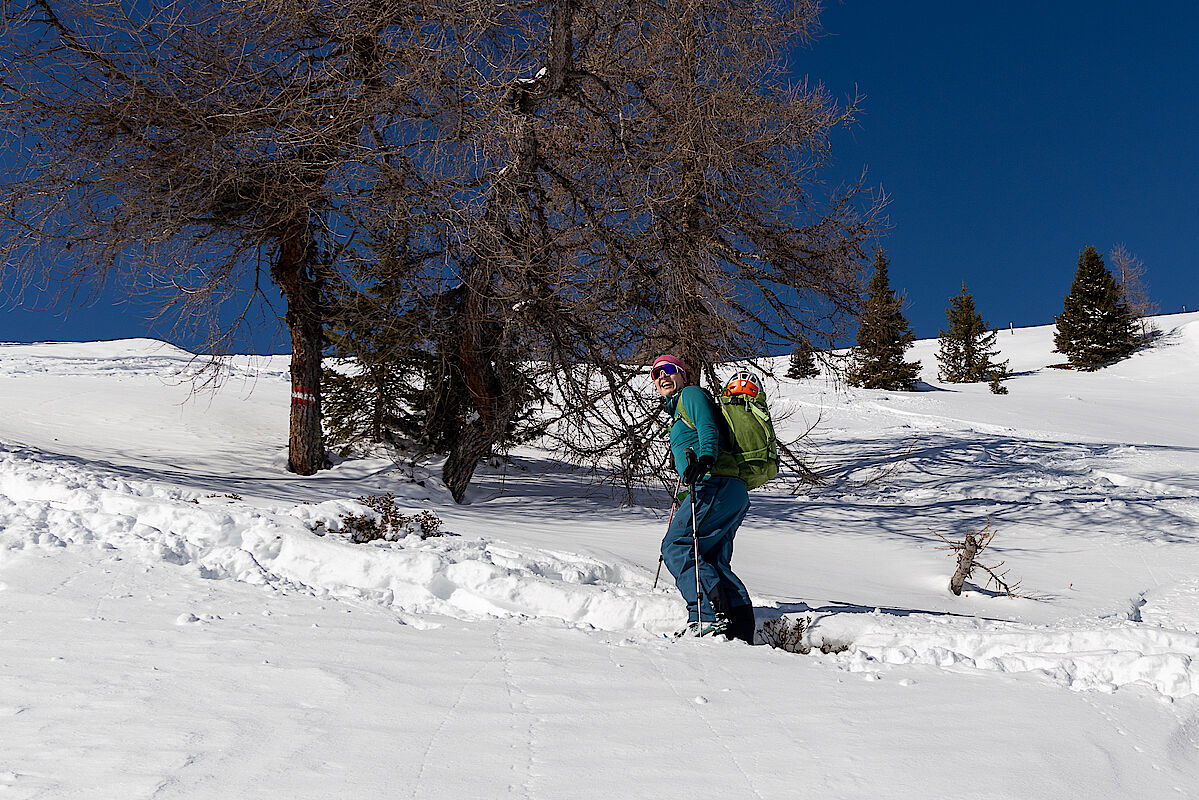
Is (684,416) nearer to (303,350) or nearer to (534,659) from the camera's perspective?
(534,659)

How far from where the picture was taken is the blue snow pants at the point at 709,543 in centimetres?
468

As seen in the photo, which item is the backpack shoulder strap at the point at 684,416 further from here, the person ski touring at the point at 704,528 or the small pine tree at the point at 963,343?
the small pine tree at the point at 963,343

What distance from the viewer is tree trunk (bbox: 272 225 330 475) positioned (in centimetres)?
1062

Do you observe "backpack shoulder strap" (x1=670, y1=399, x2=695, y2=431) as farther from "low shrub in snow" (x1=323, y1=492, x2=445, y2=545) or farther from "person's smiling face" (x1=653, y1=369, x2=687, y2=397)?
"low shrub in snow" (x1=323, y1=492, x2=445, y2=545)

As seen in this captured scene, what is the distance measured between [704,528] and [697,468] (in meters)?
0.47

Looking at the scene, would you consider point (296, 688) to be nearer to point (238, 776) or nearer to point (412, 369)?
point (238, 776)

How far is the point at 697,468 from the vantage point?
455cm

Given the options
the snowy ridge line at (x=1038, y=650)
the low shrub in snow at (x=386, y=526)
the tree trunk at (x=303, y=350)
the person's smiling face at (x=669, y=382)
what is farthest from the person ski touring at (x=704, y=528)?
the tree trunk at (x=303, y=350)

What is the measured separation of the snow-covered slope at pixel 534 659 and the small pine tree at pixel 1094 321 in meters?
40.8

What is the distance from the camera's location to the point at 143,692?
9.45 ft

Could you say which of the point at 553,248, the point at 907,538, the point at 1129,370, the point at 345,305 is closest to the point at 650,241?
the point at 553,248

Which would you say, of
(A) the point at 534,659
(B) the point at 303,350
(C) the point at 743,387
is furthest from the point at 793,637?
(B) the point at 303,350

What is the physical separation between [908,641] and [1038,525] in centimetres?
696

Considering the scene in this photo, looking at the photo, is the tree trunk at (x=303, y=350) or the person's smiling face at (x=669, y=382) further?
the tree trunk at (x=303, y=350)
